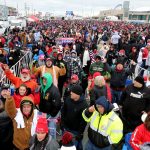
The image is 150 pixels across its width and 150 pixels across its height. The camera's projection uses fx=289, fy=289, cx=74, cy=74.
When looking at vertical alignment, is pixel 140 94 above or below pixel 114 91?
above

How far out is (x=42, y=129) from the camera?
13.1ft

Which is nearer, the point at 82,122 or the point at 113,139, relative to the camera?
the point at 113,139

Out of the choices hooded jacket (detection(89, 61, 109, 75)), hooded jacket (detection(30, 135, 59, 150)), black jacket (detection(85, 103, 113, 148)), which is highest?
hooded jacket (detection(89, 61, 109, 75))

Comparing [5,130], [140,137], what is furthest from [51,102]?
[140,137]

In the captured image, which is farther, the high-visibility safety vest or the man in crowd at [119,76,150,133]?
the man in crowd at [119,76,150,133]

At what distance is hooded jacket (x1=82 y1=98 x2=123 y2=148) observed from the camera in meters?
4.22

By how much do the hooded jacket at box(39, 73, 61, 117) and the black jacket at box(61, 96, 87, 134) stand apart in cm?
31

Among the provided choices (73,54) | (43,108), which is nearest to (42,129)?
(43,108)

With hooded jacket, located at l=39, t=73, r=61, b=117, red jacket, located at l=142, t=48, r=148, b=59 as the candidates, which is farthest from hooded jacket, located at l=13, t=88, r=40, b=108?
red jacket, located at l=142, t=48, r=148, b=59

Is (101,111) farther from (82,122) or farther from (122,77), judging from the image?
(122,77)

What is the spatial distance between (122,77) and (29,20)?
45711mm

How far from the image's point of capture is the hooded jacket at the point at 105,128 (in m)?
4.22

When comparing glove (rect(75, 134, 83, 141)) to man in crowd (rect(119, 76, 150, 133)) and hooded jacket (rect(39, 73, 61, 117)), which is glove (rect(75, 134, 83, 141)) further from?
man in crowd (rect(119, 76, 150, 133))

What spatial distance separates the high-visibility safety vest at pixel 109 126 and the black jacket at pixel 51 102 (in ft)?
4.15
